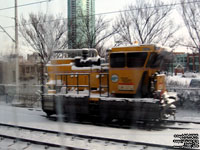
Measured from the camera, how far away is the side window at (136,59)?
30.5 ft

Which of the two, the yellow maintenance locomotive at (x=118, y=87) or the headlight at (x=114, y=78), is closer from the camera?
the yellow maintenance locomotive at (x=118, y=87)

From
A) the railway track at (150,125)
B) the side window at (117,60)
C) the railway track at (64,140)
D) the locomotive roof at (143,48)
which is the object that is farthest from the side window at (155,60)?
the railway track at (64,140)

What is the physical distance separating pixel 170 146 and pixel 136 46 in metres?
4.53

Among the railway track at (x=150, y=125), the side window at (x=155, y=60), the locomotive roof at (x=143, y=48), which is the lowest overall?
the railway track at (x=150, y=125)

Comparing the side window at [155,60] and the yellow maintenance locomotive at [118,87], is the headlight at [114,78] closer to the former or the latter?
the yellow maintenance locomotive at [118,87]

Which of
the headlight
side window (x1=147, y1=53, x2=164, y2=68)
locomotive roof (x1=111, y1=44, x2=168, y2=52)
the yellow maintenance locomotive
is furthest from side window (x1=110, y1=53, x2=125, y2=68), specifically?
side window (x1=147, y1=53, x2=164, y2=68)

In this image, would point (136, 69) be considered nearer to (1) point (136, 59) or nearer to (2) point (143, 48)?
(1) point (136, 59)

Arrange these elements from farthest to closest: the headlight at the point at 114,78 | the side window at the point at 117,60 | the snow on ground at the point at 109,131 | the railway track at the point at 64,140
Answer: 1. the headlight at the point at 114,78
2. the side window at the point at 117,60
3. the snow on ground at the point at 109,131
4. the railway track at the point at 64,140

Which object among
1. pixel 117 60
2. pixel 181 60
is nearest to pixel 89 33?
pixel 117 60

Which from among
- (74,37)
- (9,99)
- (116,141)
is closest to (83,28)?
(74,37)

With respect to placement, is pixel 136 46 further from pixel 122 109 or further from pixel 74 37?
pixel 74 37

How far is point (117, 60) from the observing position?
9.66 metres

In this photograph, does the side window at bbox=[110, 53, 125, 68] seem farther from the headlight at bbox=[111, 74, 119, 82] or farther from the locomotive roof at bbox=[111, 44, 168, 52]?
the headlight at bbox=[111, 74, 119, 82]

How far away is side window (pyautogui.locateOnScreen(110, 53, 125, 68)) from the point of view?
9539 millimetres
